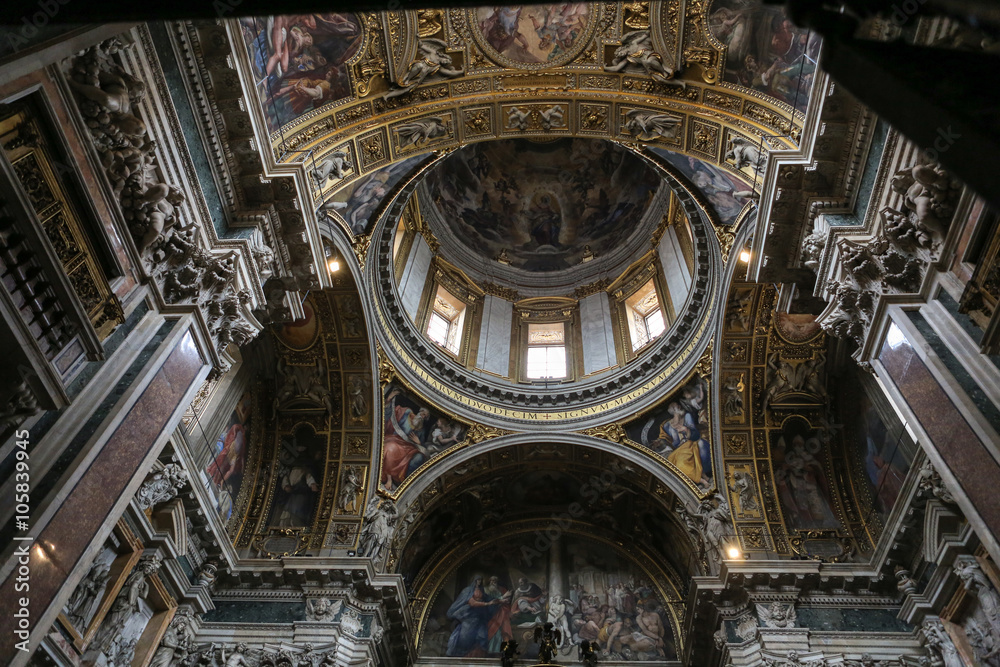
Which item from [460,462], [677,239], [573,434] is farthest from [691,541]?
[677,239]

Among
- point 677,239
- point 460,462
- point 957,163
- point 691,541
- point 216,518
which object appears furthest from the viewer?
point 677,239

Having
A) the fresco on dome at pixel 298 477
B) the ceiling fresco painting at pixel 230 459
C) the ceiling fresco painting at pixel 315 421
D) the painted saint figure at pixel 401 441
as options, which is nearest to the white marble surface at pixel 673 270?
the painted saint figure at pixel 401 441

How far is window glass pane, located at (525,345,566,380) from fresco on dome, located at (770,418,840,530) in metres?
6.15

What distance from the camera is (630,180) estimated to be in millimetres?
21391

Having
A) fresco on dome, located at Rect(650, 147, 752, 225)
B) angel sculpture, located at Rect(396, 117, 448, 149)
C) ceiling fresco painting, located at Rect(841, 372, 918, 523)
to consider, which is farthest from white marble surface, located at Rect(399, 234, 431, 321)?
ceiling fresco painting, located at Rect(841, 372, 918, 523)

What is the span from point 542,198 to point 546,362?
248 inches

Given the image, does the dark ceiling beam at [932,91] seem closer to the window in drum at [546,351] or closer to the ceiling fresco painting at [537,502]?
the ceiling fresco painting at [537,502]

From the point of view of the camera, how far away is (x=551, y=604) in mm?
15789

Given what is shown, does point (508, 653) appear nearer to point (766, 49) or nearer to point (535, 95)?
point (535, 95)

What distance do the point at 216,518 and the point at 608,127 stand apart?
10.4m

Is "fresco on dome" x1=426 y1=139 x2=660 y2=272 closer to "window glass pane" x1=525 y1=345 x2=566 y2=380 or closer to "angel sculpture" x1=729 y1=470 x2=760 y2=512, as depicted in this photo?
"window glass pane" x1=525 y1=345 x2=566 y2=380

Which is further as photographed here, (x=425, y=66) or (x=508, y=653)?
(x=508, y=653)

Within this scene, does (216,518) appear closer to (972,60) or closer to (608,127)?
(608,127)

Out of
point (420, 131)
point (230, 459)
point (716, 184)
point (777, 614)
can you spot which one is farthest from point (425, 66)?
point (777, 614)
